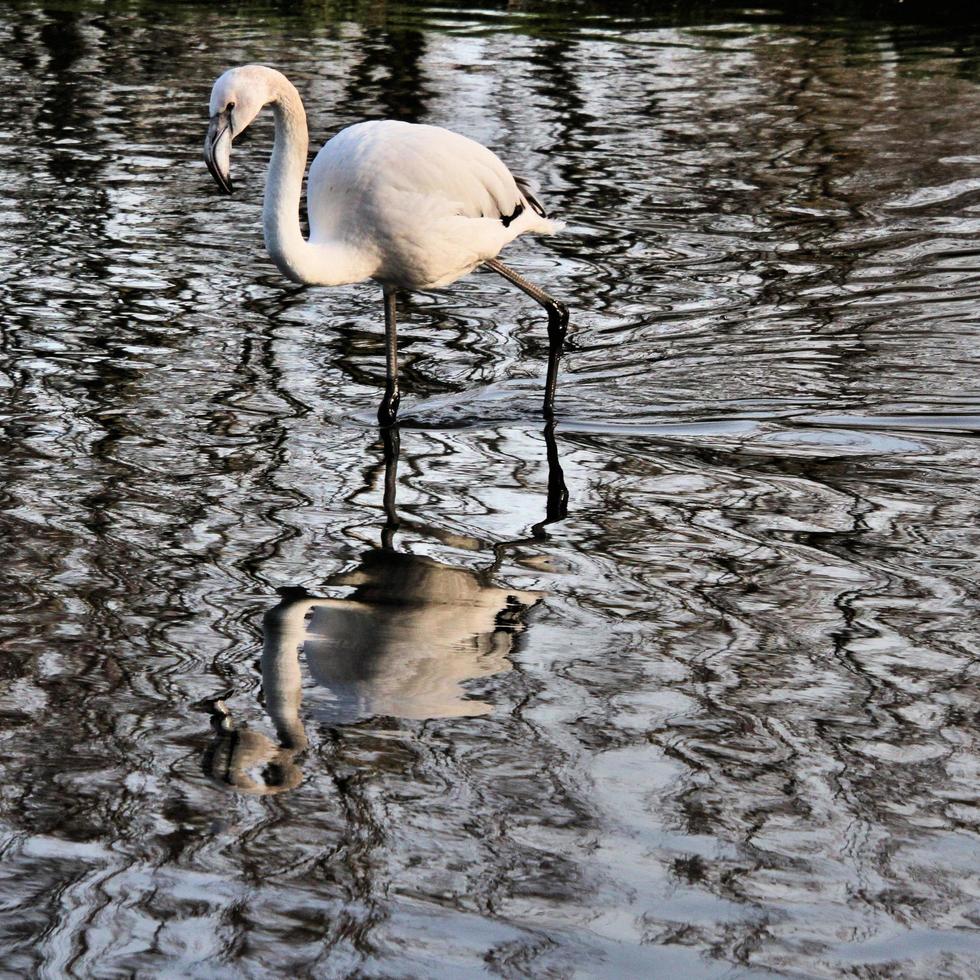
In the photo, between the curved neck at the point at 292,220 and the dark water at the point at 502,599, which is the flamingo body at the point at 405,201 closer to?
the curved neck at the point at 292,220

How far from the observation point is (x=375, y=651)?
15.9ft

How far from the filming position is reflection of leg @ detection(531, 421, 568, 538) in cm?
598

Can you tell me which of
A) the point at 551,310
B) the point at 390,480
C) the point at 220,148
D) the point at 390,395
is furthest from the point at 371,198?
the point at 551,310

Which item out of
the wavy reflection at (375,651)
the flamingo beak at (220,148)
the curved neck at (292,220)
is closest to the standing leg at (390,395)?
the curved neck at (292,220)

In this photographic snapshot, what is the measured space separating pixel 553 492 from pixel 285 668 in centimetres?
187

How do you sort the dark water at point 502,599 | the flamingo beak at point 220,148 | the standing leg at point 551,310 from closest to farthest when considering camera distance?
the dark water at point 502,599 < the flamingo beak at point 220,148 < the standing leg at point 551,310

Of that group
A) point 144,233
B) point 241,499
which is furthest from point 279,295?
point 241,499

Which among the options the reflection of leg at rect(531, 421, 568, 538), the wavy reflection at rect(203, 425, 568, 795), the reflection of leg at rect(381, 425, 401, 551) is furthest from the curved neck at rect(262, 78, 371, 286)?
the wavy reflection at rect(203, 425, 568, 795)

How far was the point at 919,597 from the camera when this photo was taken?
5.23 meters

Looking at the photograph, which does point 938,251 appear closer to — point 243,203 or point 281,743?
point 243,203

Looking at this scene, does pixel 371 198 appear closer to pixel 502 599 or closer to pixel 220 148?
pixel 220 148

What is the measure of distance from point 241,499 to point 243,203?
214 inches

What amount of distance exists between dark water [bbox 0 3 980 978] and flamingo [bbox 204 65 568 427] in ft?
2.15

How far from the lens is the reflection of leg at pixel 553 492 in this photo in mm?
5977
